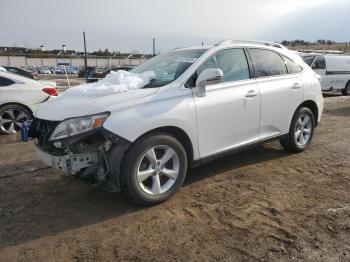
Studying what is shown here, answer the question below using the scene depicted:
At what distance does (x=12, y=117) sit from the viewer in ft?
27.8

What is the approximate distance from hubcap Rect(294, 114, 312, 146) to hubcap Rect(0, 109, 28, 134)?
579 cm

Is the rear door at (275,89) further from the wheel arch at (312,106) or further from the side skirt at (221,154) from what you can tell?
the wheel arch at (312,106)

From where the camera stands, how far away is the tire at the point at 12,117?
838 centimetres

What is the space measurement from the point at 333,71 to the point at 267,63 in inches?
504

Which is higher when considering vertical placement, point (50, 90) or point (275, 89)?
point (50, 90)

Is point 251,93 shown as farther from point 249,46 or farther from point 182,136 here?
point 182,136

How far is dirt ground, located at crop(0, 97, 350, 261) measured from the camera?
3.35 m

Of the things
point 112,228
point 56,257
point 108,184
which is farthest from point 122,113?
point 56,257

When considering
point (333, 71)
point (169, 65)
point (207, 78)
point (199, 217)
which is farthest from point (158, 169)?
point (333, 71)

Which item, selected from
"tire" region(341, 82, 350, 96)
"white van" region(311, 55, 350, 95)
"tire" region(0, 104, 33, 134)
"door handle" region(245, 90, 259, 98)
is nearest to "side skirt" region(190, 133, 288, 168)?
"door handle" region(245, 90, 259, 98)

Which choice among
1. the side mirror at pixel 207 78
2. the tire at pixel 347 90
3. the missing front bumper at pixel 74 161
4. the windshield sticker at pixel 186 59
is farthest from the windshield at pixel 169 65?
the tire at pixel 347 90

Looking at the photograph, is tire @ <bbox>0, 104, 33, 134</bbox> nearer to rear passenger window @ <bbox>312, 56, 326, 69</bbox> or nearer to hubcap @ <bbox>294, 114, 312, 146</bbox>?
hubcap @ <bbox>294, 114, 312, 146</bbox>

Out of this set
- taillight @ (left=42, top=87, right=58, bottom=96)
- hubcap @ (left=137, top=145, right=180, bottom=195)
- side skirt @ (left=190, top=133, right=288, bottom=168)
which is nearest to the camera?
hubcap @ (left=137, top=145, right=180, bottom=195)

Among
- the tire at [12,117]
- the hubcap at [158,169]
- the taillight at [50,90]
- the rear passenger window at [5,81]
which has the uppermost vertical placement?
the rear passenger window at [5,81]
